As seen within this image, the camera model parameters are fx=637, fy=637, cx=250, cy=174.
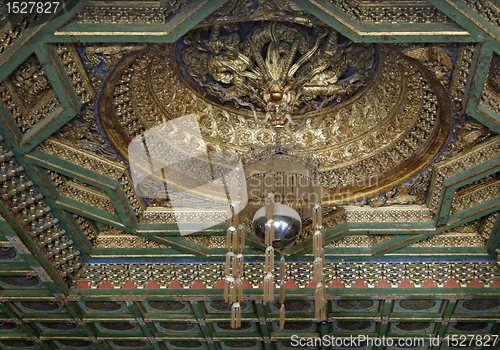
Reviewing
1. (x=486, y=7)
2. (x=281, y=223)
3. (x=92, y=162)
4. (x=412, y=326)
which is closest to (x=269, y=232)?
(x=281, y=223)

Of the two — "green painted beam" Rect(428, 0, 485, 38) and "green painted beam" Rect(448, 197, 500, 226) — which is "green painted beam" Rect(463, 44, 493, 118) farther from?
"green painted beam" Rect(448, 197, 500, 226)

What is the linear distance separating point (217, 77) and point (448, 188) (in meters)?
2.81

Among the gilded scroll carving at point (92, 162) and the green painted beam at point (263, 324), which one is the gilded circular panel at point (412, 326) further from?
the gilded scroll carving at point (92, 162)

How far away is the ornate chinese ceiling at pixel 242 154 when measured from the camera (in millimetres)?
5645

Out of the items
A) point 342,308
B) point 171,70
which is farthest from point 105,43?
point 342,308

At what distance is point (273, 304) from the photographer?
8.09 meters

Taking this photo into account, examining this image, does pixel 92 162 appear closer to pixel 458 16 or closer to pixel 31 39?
pixel 31 39

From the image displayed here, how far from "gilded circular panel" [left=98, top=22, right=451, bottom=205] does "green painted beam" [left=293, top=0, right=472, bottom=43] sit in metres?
0.87

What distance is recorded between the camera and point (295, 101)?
7.09 m

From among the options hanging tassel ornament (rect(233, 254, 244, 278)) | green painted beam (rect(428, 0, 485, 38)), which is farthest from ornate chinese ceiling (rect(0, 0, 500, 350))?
hanging tassel ornament (rect(233, 254, 244, 278))

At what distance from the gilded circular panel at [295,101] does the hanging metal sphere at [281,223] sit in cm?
117

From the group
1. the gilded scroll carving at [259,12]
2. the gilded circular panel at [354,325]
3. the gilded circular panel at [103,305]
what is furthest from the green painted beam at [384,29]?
the gilded circular panel at [103,305]

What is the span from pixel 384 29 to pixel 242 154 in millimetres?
2590

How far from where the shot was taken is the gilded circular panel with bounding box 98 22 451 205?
6.70m
